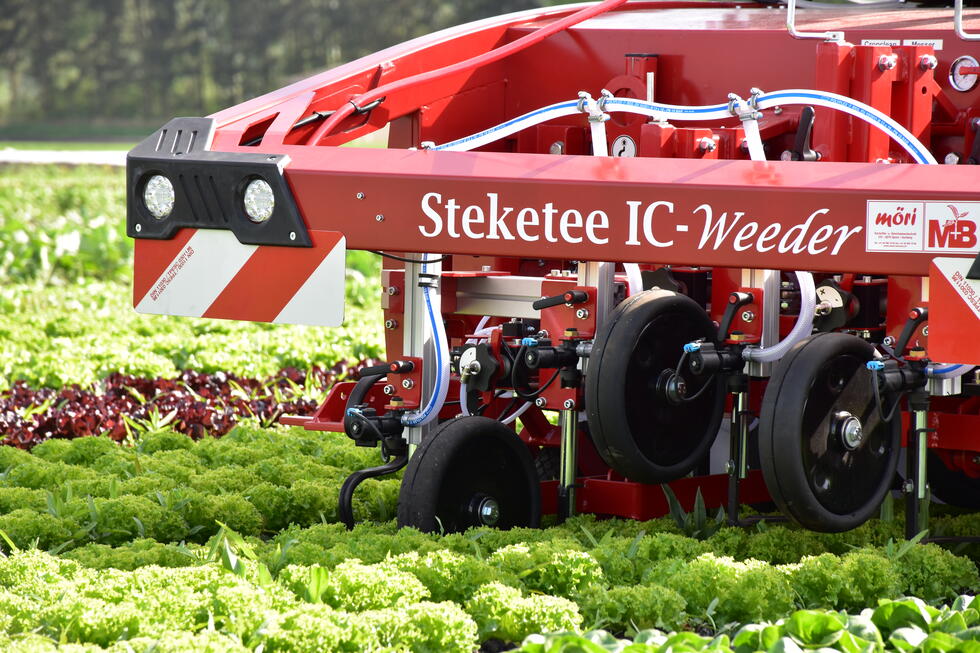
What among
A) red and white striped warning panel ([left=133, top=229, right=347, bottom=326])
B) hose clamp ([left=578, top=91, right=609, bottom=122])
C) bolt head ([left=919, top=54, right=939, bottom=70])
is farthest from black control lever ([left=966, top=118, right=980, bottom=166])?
red and white striped warning panel ([left=133, top=229, right=347, bottom=326])

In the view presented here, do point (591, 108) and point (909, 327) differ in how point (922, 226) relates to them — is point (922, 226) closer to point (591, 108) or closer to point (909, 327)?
point (909, 327)

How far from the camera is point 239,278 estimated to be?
413 centimetres

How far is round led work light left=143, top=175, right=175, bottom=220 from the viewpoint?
4199 millimetres

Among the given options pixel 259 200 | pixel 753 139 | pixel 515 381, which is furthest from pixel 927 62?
pixel 259 200

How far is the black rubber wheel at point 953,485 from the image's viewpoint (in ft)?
15.9

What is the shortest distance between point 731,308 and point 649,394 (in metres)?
0.32

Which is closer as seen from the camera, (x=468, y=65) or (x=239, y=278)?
(x=239, y=278)

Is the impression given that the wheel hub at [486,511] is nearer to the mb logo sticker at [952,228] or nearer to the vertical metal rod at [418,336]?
the vertical metal rod at [418,336]

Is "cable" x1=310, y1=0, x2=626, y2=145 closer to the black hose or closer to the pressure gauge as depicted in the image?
the black hose

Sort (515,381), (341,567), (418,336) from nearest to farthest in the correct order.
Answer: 1. (341,567)
2. (515,381)
3. (418,336)

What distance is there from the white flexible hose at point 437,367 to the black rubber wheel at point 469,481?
0.71ft

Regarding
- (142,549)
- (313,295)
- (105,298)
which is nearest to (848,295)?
(313,295)

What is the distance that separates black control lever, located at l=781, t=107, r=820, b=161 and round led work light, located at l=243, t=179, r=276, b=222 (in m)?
1.42

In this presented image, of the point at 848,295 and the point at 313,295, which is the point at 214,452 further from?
the point at 848,295
